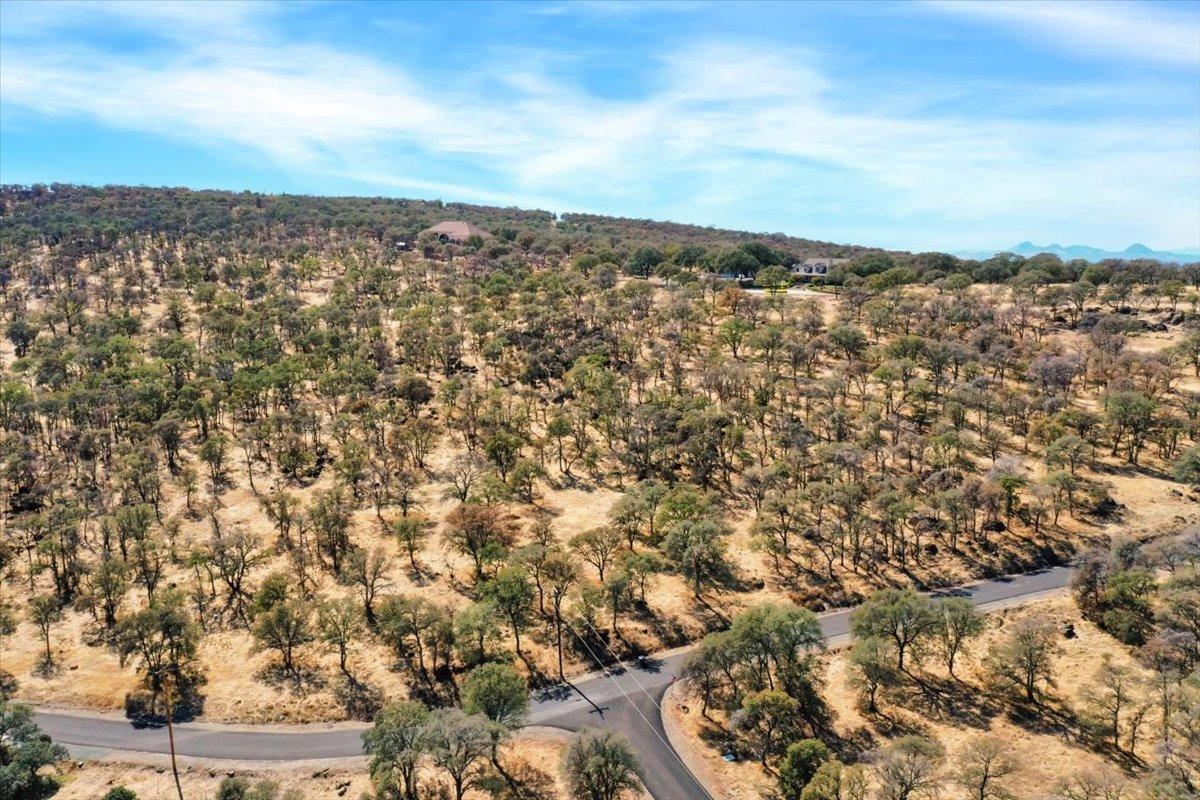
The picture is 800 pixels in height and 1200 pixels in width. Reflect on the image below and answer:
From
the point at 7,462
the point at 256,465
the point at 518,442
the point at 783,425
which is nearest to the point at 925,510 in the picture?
the point at 783,425

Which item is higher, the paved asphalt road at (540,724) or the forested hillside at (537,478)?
the forested hillside at (537,478)

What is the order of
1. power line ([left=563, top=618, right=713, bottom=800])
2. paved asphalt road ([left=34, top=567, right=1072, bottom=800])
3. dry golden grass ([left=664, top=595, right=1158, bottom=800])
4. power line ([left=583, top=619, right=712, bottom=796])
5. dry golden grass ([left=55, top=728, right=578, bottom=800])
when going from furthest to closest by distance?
power line ([left=583, top=619, right=712, bottom=796]) → paved asphalt road ([left=34, top=567, right=1072, bottom=800]) → power line ([left=563, top=618, right=713, bottom=800]) → dry golden grass ([left=55, top=728, right=578, bottom=800]) → dry golden grass ([left=664, top=595, right=1158, bottom=800])

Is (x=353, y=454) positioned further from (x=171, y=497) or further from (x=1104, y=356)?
(x=1104, y=356)

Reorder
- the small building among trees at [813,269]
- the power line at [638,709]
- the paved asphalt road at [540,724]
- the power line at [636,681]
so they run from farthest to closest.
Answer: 1. the small building among trees at [813,269]
2. the power line at [636,681]
3. the paved asphalt road at [540,724]
4. the power line at [638,709]

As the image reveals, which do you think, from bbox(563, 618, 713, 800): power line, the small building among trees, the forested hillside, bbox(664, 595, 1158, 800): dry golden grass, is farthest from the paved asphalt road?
the small building among trees

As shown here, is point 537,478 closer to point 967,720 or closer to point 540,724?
point 540,724

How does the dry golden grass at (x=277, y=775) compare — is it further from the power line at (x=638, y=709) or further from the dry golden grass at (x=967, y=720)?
the dry golden grass at (x=967, y=720)

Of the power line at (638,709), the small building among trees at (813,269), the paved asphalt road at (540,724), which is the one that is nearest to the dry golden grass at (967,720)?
the power line at (638,709)

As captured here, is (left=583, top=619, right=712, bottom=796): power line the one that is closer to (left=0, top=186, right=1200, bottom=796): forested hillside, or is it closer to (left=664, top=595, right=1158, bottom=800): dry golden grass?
(left=664, top=595, right=1158, bottom=800): dry golden grass
